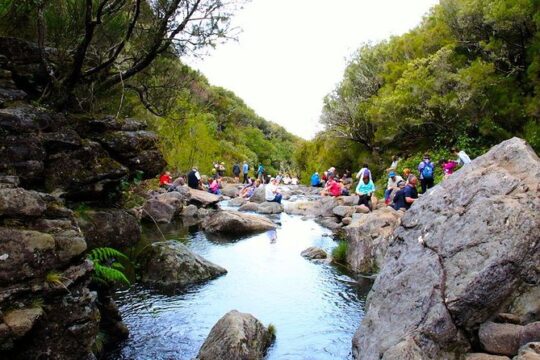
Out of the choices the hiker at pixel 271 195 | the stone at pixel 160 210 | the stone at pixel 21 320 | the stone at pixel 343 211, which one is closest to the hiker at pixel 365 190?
the stone at pixel 343 211

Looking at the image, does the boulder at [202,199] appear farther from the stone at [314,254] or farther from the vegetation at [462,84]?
the vegetation at [462,84]

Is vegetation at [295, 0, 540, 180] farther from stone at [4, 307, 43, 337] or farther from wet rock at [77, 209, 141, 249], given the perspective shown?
stone at [4, 307, 43, 337]

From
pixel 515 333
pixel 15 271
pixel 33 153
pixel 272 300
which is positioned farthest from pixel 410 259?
pixel 33 153

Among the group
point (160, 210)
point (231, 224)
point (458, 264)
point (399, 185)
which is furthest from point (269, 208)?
point (458, 264)

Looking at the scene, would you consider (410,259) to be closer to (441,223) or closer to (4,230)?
(441,223)

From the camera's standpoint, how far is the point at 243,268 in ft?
53.4

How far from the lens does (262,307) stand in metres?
12.5

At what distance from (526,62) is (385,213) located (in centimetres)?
2090

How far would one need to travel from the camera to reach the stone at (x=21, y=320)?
5953 mm

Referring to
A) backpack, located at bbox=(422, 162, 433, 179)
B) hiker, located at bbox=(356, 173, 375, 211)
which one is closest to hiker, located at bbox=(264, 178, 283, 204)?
hiker, located at bbox=(356, 173, 375, 211)

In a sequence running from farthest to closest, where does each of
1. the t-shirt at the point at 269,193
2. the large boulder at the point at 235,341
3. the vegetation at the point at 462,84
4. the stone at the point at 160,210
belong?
1. the t-shirt at the point at 269,193
2. the vegetation at the point at 462,84
3. the stone at the point at 160,210
4. the large boulder at the point at 235,341

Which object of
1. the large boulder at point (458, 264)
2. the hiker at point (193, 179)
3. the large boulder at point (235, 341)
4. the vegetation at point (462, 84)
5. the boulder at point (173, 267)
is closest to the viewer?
the large boulder at point (458, 264)

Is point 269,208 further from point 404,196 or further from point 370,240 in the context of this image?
point 370,240

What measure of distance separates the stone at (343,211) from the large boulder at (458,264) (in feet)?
51.5
